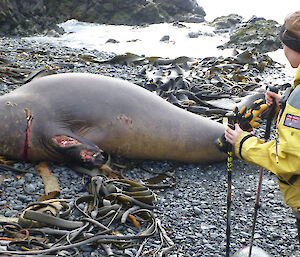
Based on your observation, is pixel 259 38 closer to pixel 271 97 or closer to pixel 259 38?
pixel 259 38

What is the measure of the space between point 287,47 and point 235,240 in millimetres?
1574

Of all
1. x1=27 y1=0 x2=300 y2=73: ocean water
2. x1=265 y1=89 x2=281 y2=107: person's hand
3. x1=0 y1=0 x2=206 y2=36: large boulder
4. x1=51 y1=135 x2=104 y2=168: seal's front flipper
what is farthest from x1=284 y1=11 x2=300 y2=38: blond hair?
x1=0 y1=0 x2=206 y2=36: large boulder

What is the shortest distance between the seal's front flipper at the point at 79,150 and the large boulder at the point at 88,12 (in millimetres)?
12749

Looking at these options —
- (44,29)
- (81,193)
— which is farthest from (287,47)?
(44,29)

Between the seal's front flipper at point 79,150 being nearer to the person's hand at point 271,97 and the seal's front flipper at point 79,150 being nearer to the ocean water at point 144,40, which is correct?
the person's hand at point 271,97

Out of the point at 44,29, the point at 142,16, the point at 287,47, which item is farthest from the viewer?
the point at 142,16

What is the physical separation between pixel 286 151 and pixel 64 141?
7.90ft

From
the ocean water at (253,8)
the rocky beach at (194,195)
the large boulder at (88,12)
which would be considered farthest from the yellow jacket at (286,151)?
the ocean water at (253,8)

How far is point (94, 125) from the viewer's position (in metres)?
4.05

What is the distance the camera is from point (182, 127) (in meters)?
4.36

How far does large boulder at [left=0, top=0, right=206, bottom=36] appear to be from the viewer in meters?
16.1

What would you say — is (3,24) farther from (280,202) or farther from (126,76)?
(280,202)

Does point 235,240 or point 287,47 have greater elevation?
point 287,47

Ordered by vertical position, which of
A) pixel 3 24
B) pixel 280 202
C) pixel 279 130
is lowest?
pixel 3 24
